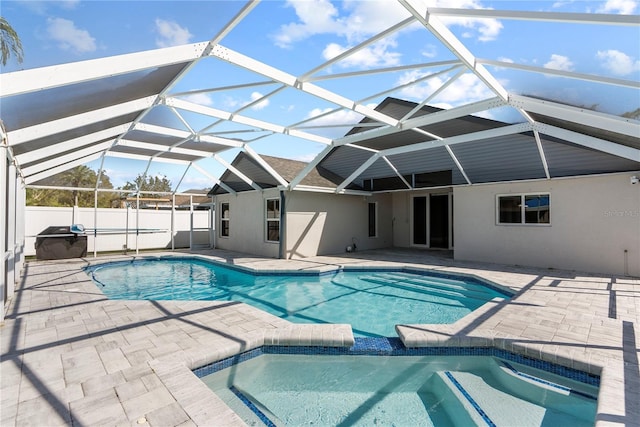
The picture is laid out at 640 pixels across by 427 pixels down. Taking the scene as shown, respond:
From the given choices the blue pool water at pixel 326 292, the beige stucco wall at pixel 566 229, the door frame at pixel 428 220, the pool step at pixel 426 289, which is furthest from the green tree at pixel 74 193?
the beige stucco wall at pixel 566 229

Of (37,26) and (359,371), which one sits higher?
(37,26)

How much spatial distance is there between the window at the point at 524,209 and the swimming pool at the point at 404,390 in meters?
7.83

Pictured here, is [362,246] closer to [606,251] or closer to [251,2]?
[606,251]

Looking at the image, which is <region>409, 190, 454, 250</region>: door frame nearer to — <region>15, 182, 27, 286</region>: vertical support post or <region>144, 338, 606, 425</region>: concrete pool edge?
<region>144, 338, 606, 425</region>: concrete pool edge

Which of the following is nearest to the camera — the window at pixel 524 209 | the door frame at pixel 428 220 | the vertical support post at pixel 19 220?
the vertical support post at pixel 19 220

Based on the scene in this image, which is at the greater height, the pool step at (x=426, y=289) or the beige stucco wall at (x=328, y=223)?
the beige stucco wall at (x=328, y=223)

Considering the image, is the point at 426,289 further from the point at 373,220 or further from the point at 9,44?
the point at 9,44

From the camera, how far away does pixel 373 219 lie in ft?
52.6

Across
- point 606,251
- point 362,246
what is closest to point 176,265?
point 362,246

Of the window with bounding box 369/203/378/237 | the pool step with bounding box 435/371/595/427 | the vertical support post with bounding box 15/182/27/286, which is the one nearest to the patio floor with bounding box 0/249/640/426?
the pool step with bounding box 435/371/595/427

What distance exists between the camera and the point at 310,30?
214 inches

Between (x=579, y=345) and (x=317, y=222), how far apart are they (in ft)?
32.8

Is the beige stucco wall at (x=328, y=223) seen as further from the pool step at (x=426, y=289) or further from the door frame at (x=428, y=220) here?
the pool step at (x=426, y=289)

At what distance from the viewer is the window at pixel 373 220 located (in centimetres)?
1591
